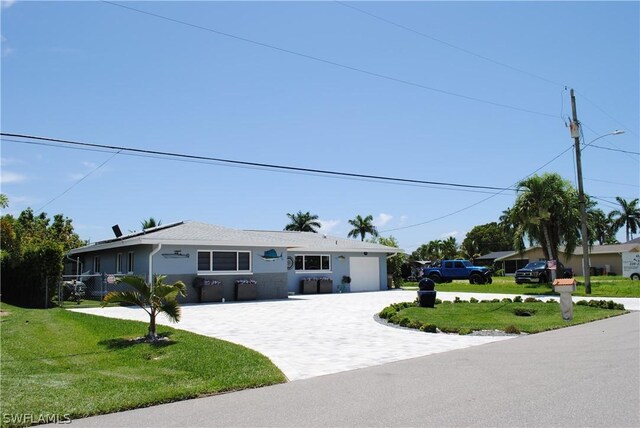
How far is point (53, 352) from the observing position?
10.0 metres

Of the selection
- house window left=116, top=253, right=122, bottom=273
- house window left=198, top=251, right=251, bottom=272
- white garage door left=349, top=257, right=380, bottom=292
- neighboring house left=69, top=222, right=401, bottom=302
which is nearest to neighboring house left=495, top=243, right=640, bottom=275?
white garage door left=349, top=257, right=380, bottom=292

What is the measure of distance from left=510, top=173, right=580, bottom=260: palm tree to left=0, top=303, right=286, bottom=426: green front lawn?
2524 cm

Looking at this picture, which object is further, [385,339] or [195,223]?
[195,223]

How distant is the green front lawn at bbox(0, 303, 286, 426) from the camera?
21.2 feet

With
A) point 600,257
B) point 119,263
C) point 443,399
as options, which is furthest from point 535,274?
point 443,399

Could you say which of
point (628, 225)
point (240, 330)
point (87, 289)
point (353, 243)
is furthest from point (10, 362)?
point (628, 225)

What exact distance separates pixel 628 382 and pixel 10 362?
31.5ft

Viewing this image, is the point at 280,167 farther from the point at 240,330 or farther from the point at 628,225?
the point at 628,225

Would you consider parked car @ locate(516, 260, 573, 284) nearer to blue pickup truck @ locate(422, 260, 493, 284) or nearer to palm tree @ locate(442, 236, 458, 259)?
blue pickup truck @ locate(422, 260, 493, 284)

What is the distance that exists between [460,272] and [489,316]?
23159mm

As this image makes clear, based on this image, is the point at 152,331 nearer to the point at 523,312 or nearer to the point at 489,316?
the point at 489,316

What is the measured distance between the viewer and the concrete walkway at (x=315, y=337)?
31.1 ft

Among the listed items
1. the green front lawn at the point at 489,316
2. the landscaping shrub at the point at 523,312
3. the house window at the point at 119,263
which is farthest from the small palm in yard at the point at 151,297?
the house window at the point at 119,263

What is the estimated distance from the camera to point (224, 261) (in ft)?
78.0
